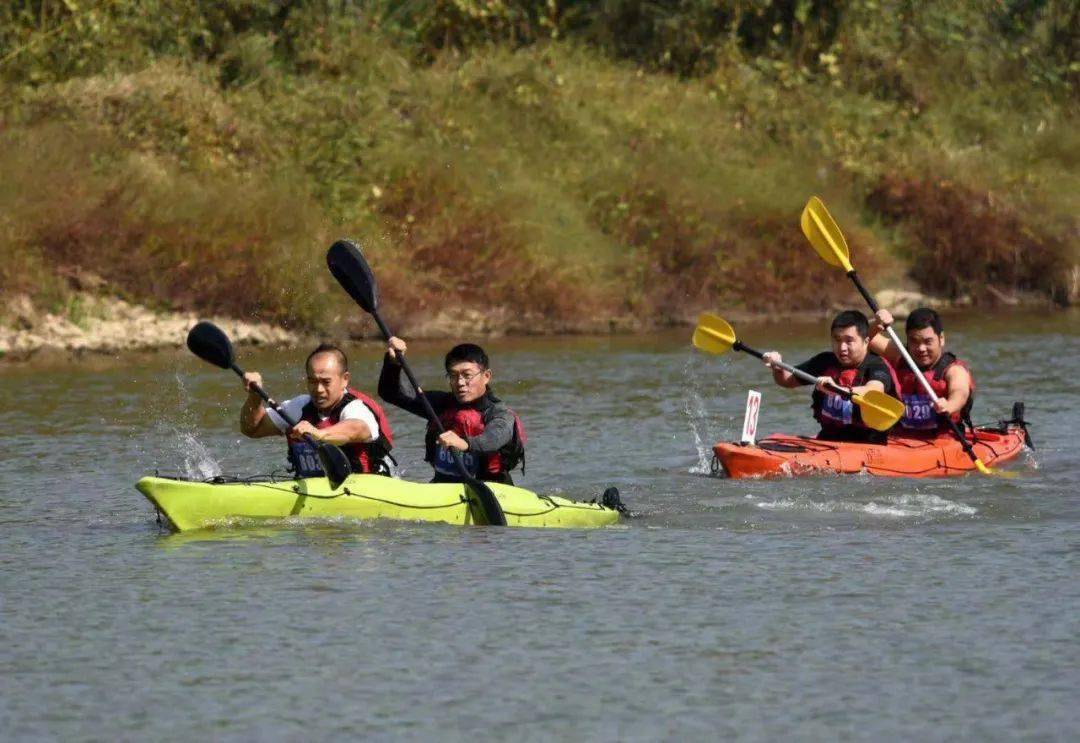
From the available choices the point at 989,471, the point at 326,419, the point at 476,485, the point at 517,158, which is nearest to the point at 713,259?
the point at 517,158

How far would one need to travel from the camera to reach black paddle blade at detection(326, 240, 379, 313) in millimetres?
10602

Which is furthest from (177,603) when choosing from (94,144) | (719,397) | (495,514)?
(94,144)

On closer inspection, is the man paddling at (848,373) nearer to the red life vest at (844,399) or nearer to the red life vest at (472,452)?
the red life vest at (844,399)

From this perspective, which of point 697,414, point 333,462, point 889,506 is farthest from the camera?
point 697,414

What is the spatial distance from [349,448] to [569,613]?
7.22ft

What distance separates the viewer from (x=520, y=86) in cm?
2573

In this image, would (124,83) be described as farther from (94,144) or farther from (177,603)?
(177,603)

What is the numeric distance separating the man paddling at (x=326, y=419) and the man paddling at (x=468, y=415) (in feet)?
0.96

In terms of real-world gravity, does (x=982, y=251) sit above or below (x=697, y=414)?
above

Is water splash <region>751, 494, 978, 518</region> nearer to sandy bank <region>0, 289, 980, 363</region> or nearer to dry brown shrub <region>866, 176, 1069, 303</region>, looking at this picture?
sandy bank <region>0, 289, 980, 363</region>

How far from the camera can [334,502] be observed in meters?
9.42

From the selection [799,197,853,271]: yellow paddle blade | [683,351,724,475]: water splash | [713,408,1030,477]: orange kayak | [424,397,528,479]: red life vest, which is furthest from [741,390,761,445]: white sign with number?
[424,397,528,479]: red life vest

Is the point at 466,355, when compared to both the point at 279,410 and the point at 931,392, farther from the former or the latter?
the point at 931,392

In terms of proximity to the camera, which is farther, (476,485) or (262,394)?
(476,485)
